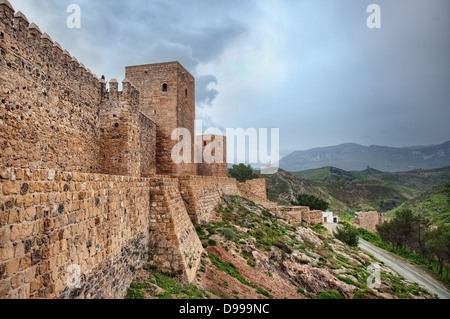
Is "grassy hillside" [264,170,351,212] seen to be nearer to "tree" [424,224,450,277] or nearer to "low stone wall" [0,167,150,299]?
"tree" [424,224,450,277]

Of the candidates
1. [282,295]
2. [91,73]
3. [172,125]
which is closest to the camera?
[282,295]

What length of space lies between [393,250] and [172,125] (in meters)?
33.1

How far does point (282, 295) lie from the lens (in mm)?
11141

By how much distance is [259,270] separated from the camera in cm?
1226

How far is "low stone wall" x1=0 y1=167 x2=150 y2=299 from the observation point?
3.61 m

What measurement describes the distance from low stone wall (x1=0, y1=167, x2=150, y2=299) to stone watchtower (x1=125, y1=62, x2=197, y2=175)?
514 inches

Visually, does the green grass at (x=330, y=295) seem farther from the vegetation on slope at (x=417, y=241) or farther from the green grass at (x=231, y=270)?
the vegetation on slope at (x=417, y=241)

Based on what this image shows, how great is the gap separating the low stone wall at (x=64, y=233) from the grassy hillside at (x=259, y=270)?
118 centimetres

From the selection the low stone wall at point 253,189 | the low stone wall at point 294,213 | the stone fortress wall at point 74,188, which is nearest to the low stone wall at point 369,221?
the low stone wall at point 294,213

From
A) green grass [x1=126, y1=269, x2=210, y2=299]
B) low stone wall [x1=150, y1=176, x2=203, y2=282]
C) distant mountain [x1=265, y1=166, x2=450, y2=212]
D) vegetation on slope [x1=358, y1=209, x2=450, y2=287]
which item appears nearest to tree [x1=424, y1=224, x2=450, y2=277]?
vegetation on slope [x1=358, y1=209, x2=450, y2=287]
